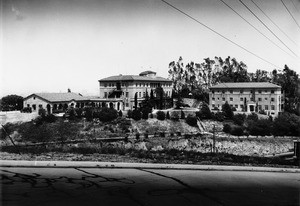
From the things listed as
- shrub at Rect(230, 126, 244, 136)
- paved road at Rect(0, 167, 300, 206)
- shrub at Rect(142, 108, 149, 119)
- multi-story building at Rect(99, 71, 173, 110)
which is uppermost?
multi-story building at Rect(99, 71, 173, 110)

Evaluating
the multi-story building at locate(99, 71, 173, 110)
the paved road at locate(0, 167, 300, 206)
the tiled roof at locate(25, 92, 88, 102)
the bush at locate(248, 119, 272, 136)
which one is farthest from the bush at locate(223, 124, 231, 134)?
the paved road at locate(0, 167, 300, 206)

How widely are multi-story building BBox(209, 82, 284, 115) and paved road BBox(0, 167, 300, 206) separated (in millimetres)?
49387

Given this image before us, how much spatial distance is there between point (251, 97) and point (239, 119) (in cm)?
1366

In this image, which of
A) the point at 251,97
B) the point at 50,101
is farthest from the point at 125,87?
the point at 251,97

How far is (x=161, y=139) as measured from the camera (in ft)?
129

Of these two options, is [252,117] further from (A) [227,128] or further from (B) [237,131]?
(B) [237,131]

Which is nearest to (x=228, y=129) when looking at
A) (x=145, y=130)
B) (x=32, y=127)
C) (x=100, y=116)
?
(x=145, y=130)

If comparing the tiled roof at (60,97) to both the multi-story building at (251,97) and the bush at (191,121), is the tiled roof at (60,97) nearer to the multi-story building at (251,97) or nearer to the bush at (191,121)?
the bush at (191,121)

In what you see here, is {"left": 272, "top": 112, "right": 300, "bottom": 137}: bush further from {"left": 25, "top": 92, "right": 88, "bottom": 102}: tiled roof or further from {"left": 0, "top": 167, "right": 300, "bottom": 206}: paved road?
{"left": 0, "top": 167, "right": 300, "bottom": 206}: paved road

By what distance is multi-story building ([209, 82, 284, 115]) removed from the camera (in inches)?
2375

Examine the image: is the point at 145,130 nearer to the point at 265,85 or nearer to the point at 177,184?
the point at 265,85

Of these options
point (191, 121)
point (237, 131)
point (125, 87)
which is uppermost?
point (125, 87)

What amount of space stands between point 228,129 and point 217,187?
1430 inches

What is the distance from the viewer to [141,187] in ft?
34.7
